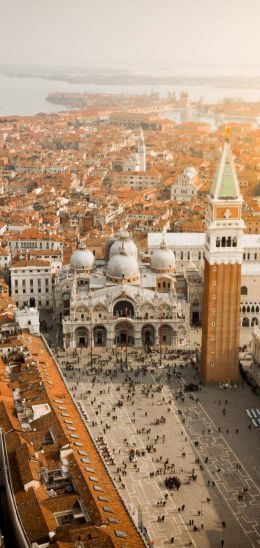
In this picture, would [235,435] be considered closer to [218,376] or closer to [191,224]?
[218,376]

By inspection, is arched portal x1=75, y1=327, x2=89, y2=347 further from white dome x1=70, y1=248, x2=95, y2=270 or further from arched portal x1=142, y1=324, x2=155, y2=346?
white dome x1=70, y1=248, x2=95, y2=270

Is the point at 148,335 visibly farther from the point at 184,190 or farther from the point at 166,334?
the point at 184,190

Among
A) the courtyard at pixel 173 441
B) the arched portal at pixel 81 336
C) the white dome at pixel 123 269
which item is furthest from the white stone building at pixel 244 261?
the arched portal at pixel 81 336

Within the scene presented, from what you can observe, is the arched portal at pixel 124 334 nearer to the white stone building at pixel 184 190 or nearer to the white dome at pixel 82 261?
the white dome at pixel 82 261

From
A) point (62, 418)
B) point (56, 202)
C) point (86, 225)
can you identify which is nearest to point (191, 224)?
point (86, 225)

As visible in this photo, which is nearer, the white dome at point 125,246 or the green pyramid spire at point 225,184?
the green pyramid spire at point 225,184
